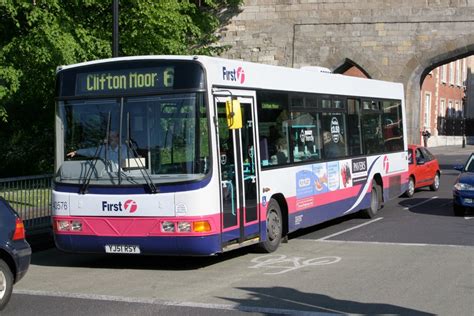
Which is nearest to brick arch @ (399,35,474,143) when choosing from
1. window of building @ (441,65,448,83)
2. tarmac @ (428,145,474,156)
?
tarmac @ (428,145,474,156)

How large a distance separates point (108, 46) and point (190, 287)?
1331 centimetres

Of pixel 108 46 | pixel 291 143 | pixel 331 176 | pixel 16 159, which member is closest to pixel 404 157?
pixel 331 176

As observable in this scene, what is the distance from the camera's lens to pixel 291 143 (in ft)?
42.2

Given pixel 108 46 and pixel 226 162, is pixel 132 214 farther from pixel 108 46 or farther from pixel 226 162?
pixel 108 46

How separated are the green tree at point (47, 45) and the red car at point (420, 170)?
767 cm

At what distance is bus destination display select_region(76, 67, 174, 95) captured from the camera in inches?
411

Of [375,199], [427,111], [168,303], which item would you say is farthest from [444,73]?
[168,303]

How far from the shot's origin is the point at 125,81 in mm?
10594

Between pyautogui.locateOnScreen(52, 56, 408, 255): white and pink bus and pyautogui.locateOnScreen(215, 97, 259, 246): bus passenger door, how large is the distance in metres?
0.01

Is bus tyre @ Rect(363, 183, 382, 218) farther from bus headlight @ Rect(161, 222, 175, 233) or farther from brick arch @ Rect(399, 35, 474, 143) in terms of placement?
brick arch @ Rect(399, 35, 474, 143)

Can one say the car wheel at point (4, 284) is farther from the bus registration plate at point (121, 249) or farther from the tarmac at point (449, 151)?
the tarmac at point (449, 151)

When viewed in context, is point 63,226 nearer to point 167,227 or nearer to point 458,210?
point 167,227

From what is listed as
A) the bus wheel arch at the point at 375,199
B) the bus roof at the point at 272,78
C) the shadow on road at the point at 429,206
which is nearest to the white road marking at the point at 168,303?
the bus roof at the point at 272,78

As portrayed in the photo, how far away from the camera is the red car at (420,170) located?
21.9 m
